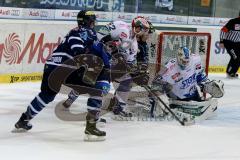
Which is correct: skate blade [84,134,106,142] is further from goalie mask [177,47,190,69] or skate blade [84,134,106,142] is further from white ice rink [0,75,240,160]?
goalie mask [177,47,190,69]

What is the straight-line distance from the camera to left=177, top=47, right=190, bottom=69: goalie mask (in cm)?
659

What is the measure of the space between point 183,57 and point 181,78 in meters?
0.25

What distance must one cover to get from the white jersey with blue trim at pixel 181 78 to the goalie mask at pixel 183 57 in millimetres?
54

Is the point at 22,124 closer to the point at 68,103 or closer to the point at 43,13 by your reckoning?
the point at 68,103

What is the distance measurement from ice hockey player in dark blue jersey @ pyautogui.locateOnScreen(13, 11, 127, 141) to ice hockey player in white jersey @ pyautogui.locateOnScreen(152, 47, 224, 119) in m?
1.49

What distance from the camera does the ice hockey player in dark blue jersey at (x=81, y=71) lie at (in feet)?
16.9

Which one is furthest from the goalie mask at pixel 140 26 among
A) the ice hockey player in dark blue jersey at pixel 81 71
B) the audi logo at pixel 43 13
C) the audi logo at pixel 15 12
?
the audi logo at pixel 43 13

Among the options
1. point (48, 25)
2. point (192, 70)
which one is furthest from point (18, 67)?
point (192, 70)

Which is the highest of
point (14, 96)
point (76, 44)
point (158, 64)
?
point (76, 44)

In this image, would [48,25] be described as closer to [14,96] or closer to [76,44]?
[14,96]

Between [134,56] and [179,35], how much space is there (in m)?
1.49

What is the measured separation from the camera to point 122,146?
5.18 metres

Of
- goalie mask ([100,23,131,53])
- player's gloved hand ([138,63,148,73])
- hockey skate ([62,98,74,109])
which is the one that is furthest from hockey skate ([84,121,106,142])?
hockey skate ([62,98,74,109])

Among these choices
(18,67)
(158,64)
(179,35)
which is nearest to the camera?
(158,64)
